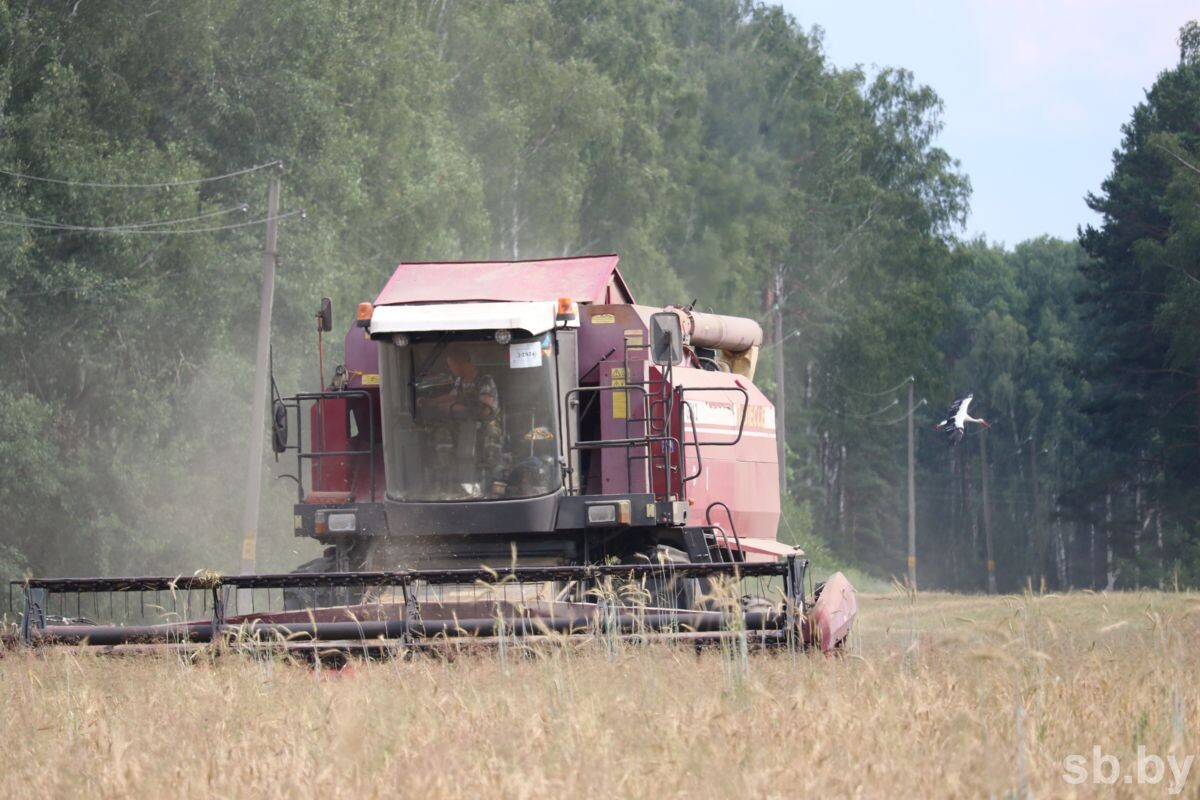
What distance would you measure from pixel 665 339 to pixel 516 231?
30.6m

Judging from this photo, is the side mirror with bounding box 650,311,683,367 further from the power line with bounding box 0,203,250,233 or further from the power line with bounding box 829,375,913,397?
the power line with bounding box 829,375,913,397

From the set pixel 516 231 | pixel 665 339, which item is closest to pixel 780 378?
pixel 516 231

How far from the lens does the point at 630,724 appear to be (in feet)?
20.3

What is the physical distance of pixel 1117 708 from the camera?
21.3ft

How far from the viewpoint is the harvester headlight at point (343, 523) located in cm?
1172

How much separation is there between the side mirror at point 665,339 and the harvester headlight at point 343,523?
245 cm

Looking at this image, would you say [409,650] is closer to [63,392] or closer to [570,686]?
[570,686]

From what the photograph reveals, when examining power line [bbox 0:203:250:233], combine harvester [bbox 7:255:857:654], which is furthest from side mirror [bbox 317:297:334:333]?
power line [bbox 0:203:250:233]

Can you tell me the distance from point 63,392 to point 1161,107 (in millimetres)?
35713

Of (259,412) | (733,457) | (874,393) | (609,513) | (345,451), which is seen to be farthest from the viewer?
(874,393)

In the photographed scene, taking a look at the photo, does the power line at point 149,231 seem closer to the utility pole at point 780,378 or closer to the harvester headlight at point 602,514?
the utility pole at point 780,378

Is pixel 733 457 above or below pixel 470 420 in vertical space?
below

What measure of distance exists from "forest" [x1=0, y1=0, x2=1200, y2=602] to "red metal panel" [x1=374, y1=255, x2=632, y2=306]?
13.5ft

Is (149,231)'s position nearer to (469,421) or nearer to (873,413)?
(469,421)
